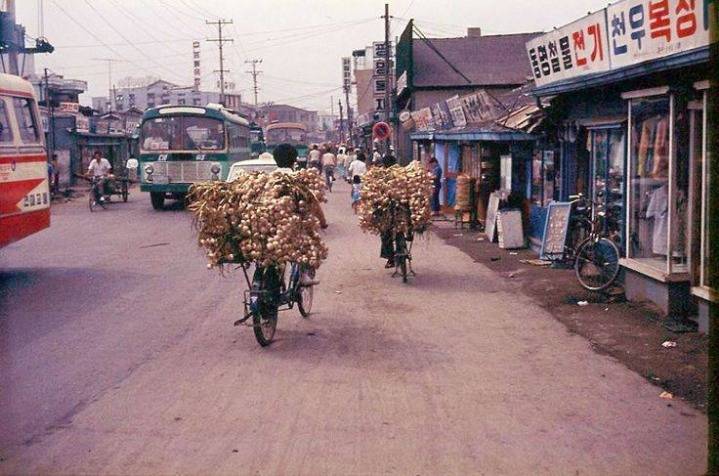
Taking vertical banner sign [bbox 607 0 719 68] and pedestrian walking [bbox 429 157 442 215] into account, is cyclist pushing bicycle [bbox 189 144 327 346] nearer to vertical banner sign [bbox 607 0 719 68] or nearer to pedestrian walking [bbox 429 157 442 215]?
vertical banner sign [bbox 607 0 719 68]

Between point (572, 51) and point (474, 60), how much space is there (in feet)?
88.2

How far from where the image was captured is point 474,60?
38.9m

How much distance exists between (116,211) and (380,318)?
A: 18.8 m

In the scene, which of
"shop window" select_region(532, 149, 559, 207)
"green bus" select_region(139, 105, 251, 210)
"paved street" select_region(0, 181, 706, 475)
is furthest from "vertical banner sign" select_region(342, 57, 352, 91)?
"paved street" select_region(0, 181, 706, 475)

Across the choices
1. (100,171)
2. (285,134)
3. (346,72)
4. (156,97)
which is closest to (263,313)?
(100,171)

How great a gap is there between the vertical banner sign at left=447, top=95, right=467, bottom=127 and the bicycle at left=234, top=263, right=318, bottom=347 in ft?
49.3

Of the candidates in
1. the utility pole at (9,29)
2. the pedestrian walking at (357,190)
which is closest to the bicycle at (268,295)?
the pedestrian walking at (357,190)

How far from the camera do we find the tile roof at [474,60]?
38.0 meters

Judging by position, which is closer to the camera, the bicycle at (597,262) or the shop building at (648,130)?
the shop building at (648,130)

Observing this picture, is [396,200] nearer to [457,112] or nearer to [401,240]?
[401,240]

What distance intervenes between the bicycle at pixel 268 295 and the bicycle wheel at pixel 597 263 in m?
4.08

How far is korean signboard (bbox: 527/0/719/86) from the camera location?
838 centimetres

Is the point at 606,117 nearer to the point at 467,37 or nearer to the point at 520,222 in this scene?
the point at 520,222

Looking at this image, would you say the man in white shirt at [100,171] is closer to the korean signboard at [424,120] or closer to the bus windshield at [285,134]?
the korean signboard at [424,120]
